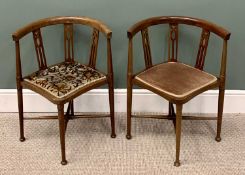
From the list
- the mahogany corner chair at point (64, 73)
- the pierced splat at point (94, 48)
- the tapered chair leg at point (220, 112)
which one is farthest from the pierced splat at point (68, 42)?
the tapered chair leg at point (220, 112)

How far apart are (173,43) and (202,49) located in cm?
19

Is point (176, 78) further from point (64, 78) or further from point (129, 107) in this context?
point (64, 78)

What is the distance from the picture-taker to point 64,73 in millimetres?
2395

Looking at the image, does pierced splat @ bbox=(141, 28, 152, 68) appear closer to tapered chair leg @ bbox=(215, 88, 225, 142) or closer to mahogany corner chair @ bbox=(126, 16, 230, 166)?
mahogany corner chair @ bbox=(126, 16, 230, 166)

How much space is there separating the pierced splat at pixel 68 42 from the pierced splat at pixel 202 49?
773mm

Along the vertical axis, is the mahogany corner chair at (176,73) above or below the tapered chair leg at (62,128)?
above

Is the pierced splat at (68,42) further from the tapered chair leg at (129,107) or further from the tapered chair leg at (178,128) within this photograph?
the tapered chair leg at (178,128)

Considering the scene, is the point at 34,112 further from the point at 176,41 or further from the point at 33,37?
the point at 176,41

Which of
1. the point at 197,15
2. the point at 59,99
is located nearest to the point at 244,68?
the point at 197,15

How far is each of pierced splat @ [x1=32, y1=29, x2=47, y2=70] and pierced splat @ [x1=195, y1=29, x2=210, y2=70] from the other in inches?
36.5

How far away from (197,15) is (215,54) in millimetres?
287

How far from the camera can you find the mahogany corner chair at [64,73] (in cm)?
222

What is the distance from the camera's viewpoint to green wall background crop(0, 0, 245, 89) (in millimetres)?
2535

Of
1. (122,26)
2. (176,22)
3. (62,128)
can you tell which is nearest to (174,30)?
(176,22)
